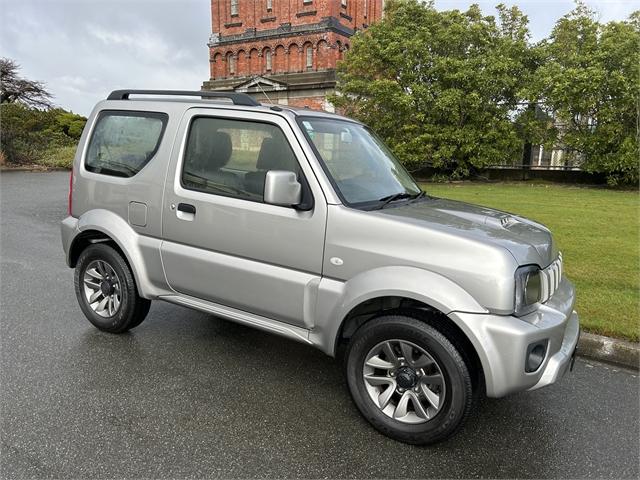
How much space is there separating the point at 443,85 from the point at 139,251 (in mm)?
21956

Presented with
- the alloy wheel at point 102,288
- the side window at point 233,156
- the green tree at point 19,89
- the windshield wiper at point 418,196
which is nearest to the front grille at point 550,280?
the windshield wiper at point 418,196

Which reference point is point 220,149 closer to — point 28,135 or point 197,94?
point 197,94

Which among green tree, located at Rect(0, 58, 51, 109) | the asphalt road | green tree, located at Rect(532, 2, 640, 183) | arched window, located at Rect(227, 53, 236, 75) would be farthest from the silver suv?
arched window, located at Rect(227, 53, 236, 75)

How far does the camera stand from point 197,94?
13.1 ft

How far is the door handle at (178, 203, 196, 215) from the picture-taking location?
3705mm

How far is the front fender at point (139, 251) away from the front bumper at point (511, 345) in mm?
2379

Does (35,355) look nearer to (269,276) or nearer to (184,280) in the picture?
(184,280)

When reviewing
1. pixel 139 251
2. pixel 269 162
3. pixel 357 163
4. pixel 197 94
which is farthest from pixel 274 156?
pixel 139 251

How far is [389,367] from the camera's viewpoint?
302 centimetres

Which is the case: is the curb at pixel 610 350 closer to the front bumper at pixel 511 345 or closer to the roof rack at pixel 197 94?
the front bumper at pixel 511 345

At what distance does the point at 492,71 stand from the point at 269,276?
21873 millimetres

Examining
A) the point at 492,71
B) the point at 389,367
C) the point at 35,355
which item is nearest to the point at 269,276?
the point at 389,367

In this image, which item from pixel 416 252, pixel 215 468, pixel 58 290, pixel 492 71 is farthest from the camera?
pixel 492 71

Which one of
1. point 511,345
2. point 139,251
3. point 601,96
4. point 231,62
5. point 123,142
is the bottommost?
point 511,345
